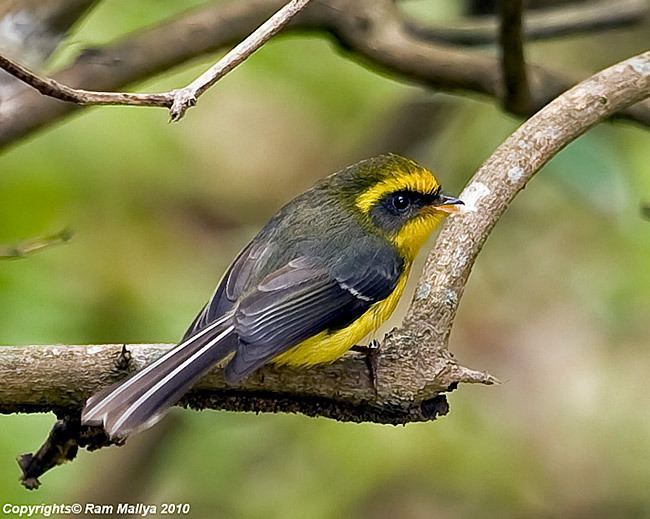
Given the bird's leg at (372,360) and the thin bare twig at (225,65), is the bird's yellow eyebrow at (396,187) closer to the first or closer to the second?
the bird's leg at (372,360)

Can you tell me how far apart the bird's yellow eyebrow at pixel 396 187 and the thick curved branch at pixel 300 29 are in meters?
0.58

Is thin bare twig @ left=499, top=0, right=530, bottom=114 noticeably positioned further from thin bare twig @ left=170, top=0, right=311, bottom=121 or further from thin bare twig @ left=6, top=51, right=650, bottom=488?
thin bare twig @ left=170, top=0, right=311, bottom=121

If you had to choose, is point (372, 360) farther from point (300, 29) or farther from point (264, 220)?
point (264, 220)

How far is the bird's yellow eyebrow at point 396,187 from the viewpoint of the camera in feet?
10.3

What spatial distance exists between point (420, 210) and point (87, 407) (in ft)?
4.08

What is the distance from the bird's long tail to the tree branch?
1944 mm

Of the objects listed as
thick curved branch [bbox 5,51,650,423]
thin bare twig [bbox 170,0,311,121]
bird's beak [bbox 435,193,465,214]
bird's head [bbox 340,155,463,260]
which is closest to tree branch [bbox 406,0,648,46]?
bird's head [bbox 340,155,463,260]

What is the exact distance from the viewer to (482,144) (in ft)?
13.6

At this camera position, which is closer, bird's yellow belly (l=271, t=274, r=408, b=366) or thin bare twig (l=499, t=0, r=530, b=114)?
bird's yellow belly (l=271, t=274, r=408, b=366)

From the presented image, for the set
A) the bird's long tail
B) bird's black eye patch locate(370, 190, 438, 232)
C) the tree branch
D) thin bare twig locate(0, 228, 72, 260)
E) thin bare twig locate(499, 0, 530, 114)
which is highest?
the tree branch

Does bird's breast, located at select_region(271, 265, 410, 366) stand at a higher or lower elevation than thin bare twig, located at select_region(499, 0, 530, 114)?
lower

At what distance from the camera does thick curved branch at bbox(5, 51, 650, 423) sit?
2.33m

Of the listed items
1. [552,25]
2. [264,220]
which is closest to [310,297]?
[552,25]

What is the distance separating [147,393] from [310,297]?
66cm
